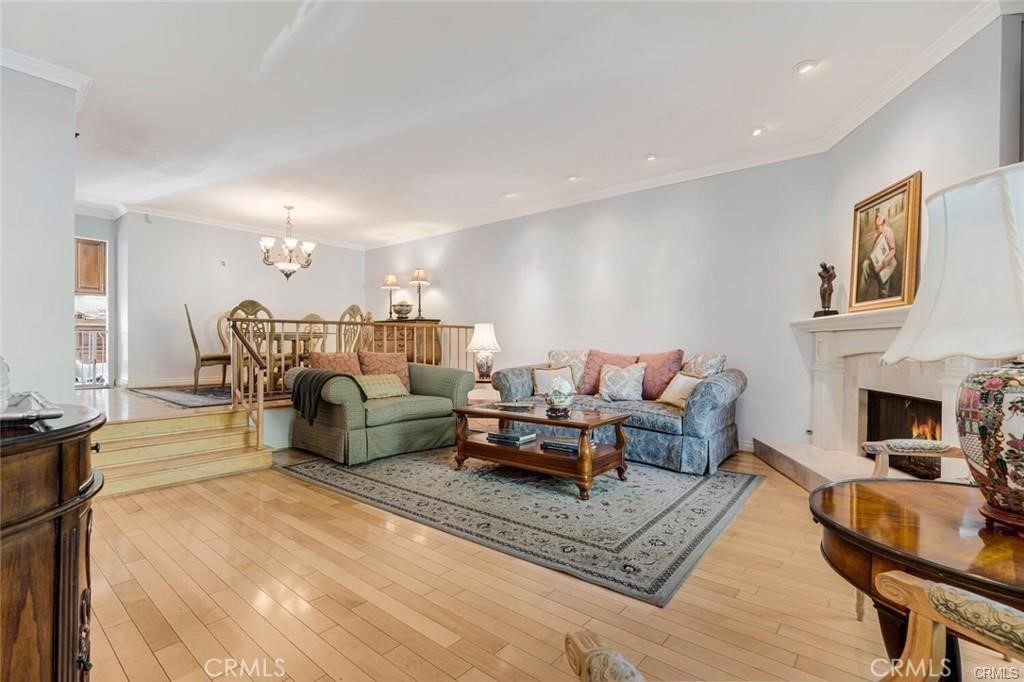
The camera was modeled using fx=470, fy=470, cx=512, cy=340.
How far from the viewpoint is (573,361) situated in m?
4.98

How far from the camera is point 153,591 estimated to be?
1.97 meters

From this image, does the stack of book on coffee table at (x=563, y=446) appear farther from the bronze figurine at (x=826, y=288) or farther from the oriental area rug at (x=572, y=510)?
the bronze figurine at (x=826, y=288)

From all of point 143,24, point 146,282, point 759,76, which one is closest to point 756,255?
point 759,76

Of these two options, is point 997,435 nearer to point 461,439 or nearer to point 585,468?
point 585,468

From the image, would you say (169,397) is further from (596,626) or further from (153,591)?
(596,626)

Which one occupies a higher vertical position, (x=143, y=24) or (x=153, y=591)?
(x=143, y=24)

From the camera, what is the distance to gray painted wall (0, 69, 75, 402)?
282 centimetres

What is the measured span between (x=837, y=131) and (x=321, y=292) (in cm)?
711

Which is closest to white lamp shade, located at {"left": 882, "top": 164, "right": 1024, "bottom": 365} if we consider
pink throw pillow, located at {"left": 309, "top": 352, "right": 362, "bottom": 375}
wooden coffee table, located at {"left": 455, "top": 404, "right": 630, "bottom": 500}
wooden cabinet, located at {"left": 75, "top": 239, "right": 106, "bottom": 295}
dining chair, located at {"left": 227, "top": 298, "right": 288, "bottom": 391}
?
wooden coffee table, located at {"left": 455, "top": 404, "right": 630, "bottom": 500}

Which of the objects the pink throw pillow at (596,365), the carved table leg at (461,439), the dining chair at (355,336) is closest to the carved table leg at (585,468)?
the carved table leg at (461,439)

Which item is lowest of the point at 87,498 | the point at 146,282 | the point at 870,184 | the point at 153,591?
the point at 153,591

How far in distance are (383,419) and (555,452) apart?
1.60 m

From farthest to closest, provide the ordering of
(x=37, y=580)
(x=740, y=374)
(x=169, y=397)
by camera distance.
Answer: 1. (x=169, y=397)
2. (x=740, y=374)
3. (x=37, y=580)

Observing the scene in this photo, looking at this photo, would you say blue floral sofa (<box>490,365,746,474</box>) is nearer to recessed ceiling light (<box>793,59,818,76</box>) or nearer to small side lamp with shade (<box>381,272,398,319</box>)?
recessed ceiling light (<box>793,59,818,76</box>)
